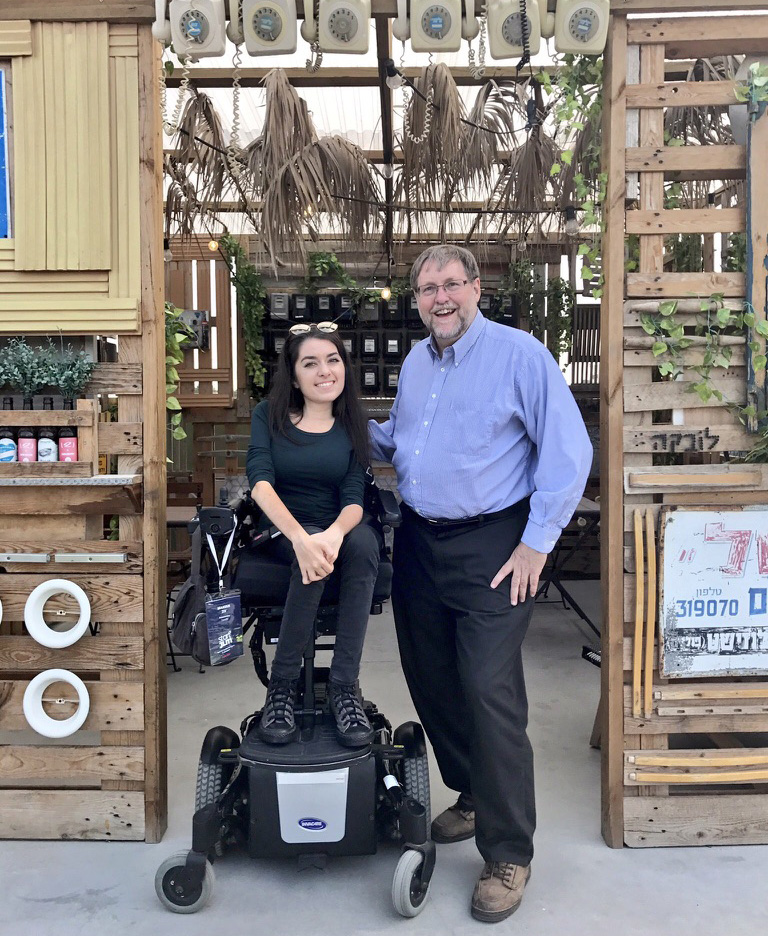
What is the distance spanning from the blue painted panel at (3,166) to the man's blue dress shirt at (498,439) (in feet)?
5.01

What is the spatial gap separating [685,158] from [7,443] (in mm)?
2412

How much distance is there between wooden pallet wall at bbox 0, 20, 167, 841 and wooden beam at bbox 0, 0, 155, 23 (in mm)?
32

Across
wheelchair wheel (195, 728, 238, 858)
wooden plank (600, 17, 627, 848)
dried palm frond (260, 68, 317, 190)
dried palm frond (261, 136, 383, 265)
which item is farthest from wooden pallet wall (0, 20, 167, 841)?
dried palm frond (261, 136, 383, 265)

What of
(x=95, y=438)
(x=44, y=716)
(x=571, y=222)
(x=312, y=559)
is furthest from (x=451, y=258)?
(x=571, y=222)

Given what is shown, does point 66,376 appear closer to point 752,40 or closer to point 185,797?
point 185,797

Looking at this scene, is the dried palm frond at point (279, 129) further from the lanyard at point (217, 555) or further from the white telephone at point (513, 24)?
the lanyard at point (217, 555)

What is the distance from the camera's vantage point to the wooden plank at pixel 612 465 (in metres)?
2.71

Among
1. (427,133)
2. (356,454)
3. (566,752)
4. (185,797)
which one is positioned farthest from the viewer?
(427,133)

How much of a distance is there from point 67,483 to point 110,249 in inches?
30.8

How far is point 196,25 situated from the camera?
2602mm

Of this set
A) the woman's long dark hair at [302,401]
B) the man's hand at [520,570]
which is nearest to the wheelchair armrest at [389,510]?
the woman's long dark hair at [302,401]

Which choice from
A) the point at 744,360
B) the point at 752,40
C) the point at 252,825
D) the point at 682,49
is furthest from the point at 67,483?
the point at 752,40

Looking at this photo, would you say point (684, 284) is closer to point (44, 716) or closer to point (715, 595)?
point (715, 595)

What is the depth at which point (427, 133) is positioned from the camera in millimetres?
5027
